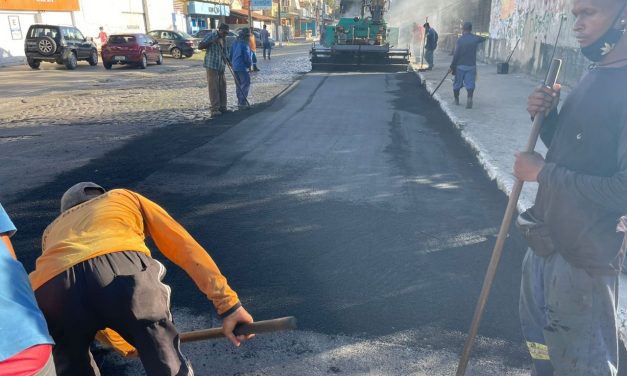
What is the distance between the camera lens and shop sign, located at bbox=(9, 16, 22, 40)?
2520 cm

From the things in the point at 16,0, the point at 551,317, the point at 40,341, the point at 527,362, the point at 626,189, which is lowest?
the point at 527,362

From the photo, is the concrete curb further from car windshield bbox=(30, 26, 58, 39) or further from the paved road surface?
car windshield bbox=(30, 26, 58, 39)

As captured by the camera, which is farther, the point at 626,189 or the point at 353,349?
the point at 353,349

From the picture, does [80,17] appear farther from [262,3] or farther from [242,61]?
[242,61]

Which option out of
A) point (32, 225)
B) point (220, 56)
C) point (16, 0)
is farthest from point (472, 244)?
point (16, 0)

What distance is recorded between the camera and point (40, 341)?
143 cm

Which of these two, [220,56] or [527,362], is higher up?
[220,56]

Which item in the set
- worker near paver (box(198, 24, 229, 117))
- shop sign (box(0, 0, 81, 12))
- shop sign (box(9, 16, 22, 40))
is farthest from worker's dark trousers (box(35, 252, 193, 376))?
shop sign (box(9, 16, 22, 40))

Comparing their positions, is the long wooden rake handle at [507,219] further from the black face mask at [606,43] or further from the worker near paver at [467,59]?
the worker near paver at [467,59]

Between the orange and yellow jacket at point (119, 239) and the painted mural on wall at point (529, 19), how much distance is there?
42.6 feet

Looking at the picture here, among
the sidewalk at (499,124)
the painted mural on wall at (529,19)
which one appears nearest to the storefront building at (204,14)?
the painted mural on wall at (529,19)

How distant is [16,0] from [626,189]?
3067 cm

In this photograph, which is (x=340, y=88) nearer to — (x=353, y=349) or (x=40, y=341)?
(x=353, y=349)

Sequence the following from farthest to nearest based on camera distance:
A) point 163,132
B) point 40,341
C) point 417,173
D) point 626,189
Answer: point 163,132
point 417,173
point 626,189
point 40,341
